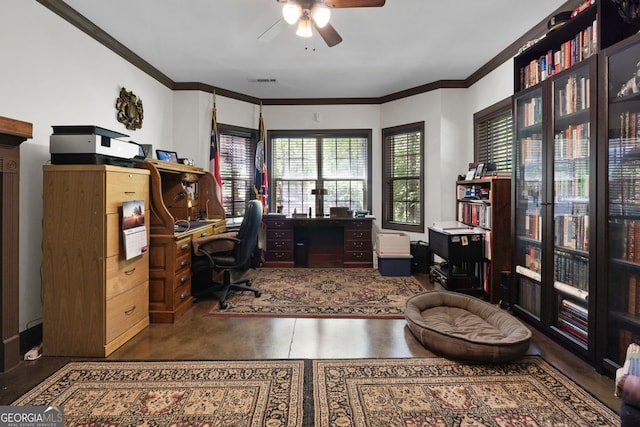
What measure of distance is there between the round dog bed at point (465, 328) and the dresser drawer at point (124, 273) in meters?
2.28

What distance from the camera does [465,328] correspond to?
7.88ft

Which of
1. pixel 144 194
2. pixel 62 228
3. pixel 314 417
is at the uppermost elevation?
pixel 144 194

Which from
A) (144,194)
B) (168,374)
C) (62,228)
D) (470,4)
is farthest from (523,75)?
(62,228)

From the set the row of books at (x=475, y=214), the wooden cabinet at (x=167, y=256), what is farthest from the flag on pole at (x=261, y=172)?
the row of books at (x=475, y=214)

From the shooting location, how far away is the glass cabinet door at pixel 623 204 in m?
1.79

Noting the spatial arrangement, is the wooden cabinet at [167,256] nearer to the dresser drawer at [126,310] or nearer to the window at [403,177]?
the dresser drawer at [126,310]

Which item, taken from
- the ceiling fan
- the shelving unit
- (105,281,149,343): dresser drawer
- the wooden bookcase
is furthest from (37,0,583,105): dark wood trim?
(105,281,149,343): dresser drawer

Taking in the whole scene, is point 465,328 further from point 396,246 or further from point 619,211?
point 396,246

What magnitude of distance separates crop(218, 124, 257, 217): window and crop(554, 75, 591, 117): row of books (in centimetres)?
409

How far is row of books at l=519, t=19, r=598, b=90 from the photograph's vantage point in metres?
2.14

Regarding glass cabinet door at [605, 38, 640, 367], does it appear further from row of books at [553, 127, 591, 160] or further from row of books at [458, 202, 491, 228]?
row of books at [458, 202, 491, 228]

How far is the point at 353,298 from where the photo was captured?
3.43 metres

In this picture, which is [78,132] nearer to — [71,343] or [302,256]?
[71,343]

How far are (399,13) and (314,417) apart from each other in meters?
3.22
